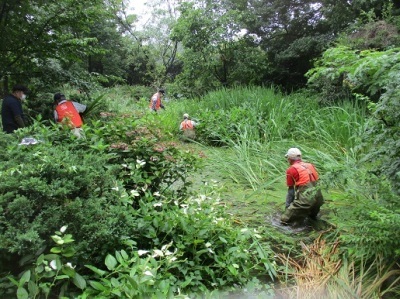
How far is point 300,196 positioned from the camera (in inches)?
135

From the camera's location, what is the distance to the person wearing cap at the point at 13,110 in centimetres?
429

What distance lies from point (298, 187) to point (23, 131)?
2.74 meters

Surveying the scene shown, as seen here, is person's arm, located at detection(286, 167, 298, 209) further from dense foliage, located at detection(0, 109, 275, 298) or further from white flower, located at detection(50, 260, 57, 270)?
white flower, located at detection(50, 260, 57, 270)

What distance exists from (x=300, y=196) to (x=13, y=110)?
3.81 metres

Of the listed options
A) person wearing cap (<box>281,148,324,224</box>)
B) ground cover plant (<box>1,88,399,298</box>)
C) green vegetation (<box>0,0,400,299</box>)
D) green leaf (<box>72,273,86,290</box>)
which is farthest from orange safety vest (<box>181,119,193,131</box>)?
green leaf (<box>72,273,86,290</box>)

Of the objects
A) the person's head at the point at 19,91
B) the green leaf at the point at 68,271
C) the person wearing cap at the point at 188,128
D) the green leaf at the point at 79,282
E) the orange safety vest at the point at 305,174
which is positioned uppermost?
the person's head at the point at 19,91

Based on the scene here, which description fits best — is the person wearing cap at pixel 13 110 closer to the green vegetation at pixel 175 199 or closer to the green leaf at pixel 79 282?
the green vegetation at pixel 175 199

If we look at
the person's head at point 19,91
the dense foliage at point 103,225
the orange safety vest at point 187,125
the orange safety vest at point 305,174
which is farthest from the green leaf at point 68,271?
the orange safety vest at point 187,125

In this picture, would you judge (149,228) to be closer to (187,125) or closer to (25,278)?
(25,278)

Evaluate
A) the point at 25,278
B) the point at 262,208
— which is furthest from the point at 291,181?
the point at 25,278

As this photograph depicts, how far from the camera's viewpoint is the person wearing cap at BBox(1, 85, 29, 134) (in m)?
4.29

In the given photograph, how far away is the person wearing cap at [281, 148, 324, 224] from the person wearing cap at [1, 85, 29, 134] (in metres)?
3.52

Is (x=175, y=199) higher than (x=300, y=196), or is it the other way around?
(x=175, y=199)

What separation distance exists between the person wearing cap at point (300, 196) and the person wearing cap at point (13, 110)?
139 inches
